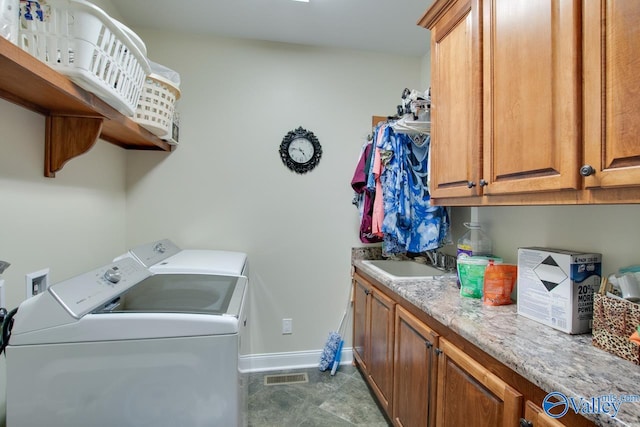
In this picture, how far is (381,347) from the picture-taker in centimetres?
189

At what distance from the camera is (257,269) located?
247cm

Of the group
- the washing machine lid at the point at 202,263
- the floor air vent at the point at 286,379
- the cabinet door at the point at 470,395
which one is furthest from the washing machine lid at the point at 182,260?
the cabinet door at the point at 470,395

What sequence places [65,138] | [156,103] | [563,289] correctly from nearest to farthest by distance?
[563,289] < [65,138] < [156,103]

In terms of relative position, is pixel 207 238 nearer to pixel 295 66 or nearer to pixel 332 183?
pixel 332 183

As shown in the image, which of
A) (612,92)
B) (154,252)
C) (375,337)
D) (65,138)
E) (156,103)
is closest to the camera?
(612,92)

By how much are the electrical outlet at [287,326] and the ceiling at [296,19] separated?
2.24 metres

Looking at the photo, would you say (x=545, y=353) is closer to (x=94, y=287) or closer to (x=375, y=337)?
(x=375, y=337)

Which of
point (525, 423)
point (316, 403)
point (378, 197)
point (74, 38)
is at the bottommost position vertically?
point (316, 403)

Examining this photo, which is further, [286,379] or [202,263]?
[286,379]

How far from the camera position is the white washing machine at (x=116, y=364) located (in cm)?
92

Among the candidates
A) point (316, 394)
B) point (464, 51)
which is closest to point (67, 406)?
point (316, 394)

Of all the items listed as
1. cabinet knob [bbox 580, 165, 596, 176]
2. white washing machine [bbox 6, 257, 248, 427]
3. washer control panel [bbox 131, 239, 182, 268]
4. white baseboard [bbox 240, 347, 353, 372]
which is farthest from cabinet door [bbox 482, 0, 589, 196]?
white baseboard [bbox 240, 347, 353, 372]

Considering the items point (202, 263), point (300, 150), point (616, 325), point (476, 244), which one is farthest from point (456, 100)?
point (202, 263)

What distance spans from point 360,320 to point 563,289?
1500 millimetres
